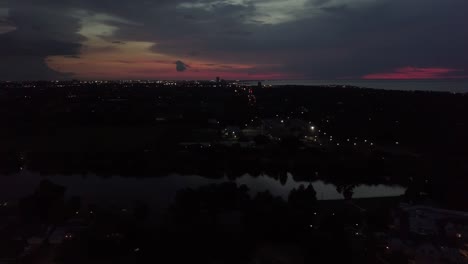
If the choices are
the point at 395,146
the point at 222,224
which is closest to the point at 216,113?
the point at 395,146

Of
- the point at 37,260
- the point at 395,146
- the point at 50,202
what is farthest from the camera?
A: the point at 395,146

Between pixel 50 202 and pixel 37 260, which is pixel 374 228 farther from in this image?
pixel 50 202

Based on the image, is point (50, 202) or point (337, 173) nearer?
point (50, 202)

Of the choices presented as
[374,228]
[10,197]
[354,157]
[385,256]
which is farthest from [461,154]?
[10,197]

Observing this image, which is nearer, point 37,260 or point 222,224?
point 37,260

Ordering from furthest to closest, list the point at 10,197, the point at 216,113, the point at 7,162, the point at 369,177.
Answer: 1. the point at 216,113
2. the point at 7,162
3. the point at 369,177
4. the point at 10,197

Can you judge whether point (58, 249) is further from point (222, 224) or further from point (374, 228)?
point (374, 228)
